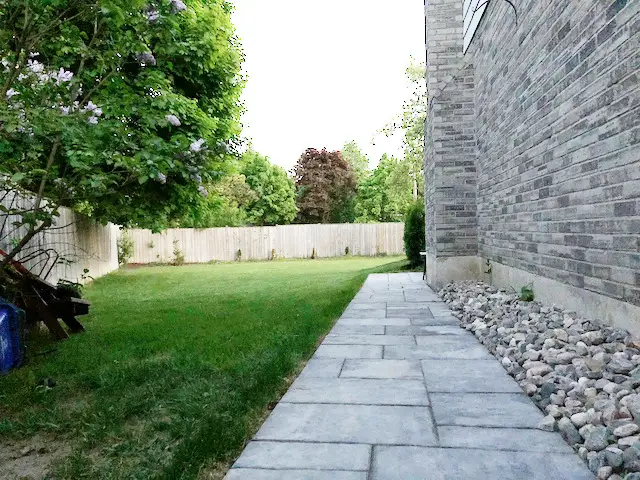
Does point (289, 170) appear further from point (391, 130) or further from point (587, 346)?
point (587, 346)

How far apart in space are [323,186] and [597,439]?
2912 cm

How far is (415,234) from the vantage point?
11234 millimetres

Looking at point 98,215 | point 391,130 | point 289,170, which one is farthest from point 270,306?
point 289,170

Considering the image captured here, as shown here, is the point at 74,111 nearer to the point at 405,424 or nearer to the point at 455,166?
the point at 405,424

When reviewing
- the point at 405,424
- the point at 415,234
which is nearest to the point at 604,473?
the point at 405,424

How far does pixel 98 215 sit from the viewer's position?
3959mm

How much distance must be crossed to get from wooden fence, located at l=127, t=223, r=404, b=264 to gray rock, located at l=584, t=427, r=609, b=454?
1711cm

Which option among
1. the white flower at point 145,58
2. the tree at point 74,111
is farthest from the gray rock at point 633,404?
the white flower at point 145,58

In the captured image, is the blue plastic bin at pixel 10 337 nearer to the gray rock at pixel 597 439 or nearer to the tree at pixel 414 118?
the gray rock at pixel 597 439

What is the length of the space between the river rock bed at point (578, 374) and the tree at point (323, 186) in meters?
26.5

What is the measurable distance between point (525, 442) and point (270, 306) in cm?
453

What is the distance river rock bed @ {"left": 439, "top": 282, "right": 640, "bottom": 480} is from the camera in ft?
5.69

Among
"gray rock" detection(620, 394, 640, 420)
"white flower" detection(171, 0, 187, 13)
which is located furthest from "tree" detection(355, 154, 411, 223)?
"gray rock" detection(620, 394, 640, 420)

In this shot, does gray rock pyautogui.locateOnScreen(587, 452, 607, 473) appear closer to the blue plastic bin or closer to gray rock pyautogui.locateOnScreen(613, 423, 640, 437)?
gray rock pyautogui.locateOnScreen(613, 423, 640, 437)
